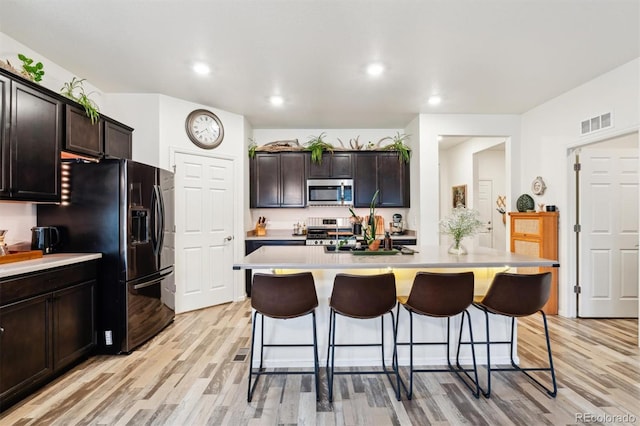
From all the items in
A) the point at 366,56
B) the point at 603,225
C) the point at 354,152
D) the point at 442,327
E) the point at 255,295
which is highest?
the point at 366,56

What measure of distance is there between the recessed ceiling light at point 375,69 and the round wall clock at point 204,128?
2286 millimetres

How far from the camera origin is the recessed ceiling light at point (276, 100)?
4.03m

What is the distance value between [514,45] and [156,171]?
3.62 m

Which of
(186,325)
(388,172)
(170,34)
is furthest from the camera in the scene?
(388,172)

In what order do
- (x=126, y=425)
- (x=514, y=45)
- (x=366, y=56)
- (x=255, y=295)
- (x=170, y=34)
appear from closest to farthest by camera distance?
(x=126, y=425) → (x=255, y=295) → (x=170, y=34) → (x=514, y=45) → (x=366, y=56)

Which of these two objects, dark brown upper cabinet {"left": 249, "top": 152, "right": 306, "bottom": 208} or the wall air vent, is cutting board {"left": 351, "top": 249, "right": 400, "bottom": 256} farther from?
the wall air vent

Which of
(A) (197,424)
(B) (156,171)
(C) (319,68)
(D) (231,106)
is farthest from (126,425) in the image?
(D) (231,106)

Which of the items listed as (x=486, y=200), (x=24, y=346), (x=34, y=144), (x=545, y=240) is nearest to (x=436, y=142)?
(x=545, y=240)

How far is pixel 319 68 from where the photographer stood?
10.6 ft

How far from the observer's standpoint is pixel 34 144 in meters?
2.53

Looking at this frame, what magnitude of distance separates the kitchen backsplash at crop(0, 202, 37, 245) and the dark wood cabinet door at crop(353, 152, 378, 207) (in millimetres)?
3949

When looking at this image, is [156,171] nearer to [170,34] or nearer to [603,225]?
[170,34]

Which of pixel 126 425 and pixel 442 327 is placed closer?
pixel 126 425

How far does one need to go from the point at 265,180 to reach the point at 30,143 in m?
3.06
